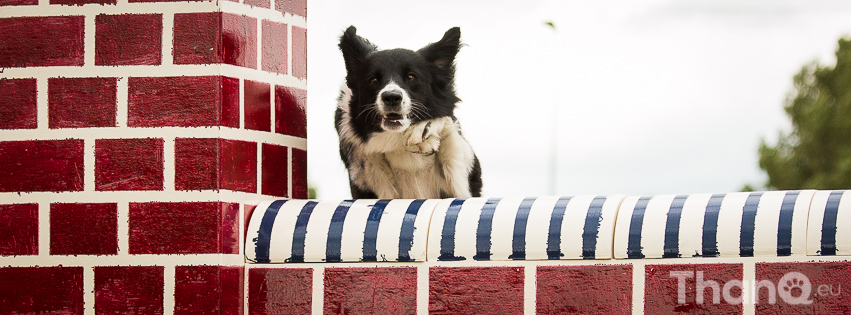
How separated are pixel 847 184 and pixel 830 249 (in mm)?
24613

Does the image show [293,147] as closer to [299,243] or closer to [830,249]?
[299,243]

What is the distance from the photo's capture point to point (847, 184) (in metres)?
27.7

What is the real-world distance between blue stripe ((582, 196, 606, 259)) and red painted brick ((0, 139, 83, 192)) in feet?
6.46

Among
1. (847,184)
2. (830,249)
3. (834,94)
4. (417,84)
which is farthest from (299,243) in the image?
(834,94)

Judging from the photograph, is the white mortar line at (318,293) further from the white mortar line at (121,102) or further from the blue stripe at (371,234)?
the white mortar line at (121,102)

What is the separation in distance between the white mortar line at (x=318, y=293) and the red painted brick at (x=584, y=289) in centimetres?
85

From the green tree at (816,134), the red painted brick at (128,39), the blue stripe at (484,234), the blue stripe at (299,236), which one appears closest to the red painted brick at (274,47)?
the red painted brick at (128,39)

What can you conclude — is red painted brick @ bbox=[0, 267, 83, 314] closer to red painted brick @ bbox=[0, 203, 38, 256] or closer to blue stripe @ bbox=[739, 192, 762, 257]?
red painted brick @ bbox=[0, 203, 38, 256]

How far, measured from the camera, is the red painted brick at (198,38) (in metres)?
5.12

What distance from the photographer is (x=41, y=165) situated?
5.18 metres

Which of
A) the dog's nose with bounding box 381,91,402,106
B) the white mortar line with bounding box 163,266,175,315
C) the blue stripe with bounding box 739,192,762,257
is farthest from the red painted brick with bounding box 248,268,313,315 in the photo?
the blue stripe with bounding box 739,192,762,257

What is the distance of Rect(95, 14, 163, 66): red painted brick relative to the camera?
5.15 metres

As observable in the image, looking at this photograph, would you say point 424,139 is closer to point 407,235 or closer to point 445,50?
point 445,50

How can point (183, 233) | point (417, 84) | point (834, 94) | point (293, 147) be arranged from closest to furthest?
point (183, 233), point (293, 147), point (417, 84), point (834, 94)
